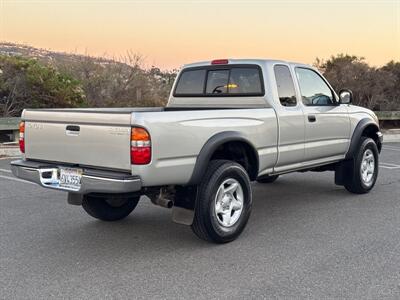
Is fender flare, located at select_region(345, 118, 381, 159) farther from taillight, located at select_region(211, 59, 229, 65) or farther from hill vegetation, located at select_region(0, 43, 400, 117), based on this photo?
hill vegetation, located at select_region(0, 43, 400, 117)

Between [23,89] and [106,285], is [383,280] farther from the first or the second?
[23,89]

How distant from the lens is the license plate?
14.4 ft

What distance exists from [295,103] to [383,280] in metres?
2.66

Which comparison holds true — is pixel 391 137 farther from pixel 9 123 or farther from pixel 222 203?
pixel 222 203

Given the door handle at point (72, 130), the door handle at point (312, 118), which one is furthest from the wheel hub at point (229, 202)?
the door handle at point (312, 118)

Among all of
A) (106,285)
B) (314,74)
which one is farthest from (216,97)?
(106,285)

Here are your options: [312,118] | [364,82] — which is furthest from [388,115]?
[312,118]

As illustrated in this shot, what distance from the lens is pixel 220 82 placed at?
20.4 feet

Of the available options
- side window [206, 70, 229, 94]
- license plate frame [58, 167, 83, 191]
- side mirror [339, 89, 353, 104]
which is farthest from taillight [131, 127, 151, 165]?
side mirror [339, 89, 353, 104]

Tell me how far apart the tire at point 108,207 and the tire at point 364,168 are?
10.8 feet

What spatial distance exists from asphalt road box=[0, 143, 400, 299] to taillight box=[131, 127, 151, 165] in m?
0.96

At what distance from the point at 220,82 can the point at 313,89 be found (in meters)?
1.30

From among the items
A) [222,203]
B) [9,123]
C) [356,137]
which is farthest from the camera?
[9,123]

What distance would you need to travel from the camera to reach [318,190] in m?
7.71
